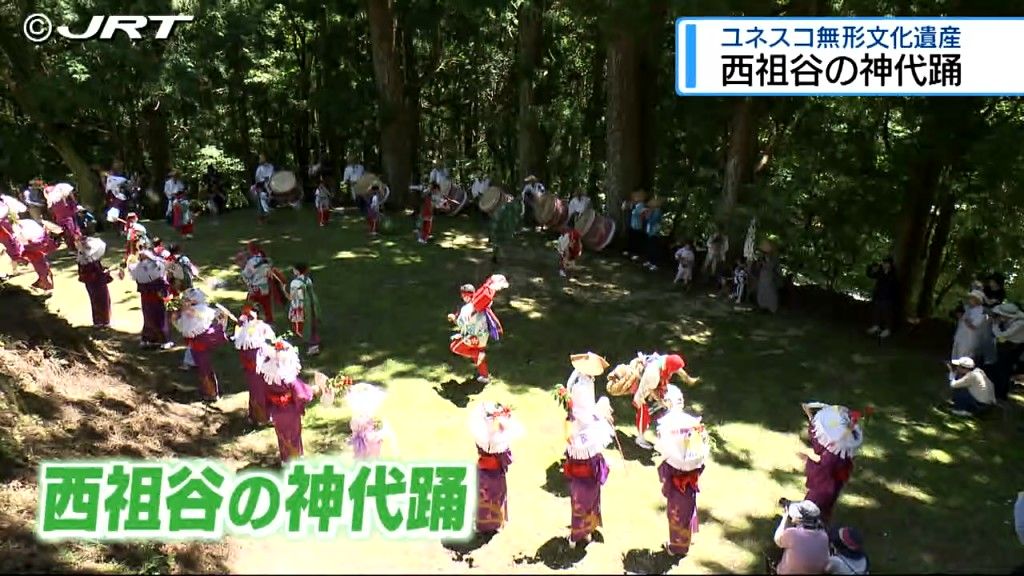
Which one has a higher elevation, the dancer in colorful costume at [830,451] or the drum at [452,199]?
the drum at [452,199]

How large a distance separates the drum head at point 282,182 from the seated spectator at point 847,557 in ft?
54.8

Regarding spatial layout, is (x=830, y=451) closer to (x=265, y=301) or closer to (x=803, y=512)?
(x=803, y=512)

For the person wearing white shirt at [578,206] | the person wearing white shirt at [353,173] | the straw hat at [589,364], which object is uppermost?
the person wearing white shirt at [353,173]

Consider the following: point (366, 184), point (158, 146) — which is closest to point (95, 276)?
point (366, 184)

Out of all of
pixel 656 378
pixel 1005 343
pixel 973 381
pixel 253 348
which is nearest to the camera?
pixel 656 378

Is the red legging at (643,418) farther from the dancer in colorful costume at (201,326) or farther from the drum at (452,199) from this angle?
the drum at (452,199)

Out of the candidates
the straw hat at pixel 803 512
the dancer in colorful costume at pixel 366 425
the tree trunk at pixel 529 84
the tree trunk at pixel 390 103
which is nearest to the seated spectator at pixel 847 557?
the straw hat at pixel 803 512

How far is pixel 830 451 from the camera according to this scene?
6.99 metres

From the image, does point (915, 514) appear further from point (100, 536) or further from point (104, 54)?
point (104, 54)

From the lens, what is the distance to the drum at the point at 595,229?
16.7m

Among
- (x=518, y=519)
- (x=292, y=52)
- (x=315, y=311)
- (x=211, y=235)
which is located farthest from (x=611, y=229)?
(x=292, y=52)

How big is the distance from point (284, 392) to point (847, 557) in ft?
17.9

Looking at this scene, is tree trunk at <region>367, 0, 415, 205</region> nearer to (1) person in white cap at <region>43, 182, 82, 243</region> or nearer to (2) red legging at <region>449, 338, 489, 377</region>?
(1) person in white cap at <region>43, 182, 82, 243</region>

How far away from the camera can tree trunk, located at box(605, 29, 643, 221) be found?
16.5 metres
